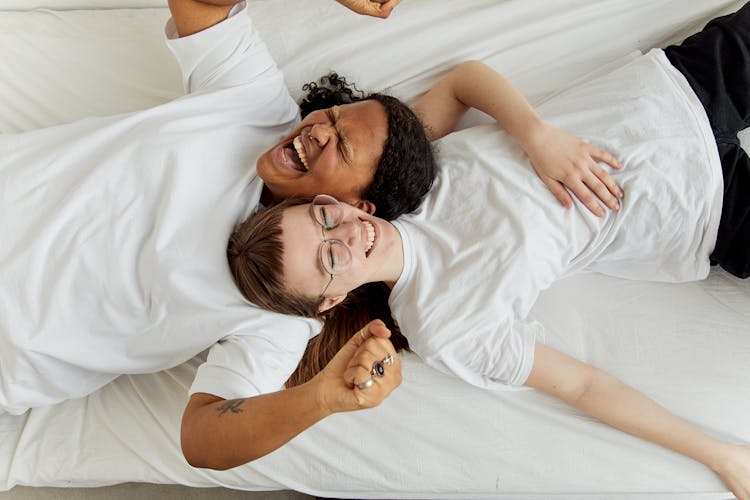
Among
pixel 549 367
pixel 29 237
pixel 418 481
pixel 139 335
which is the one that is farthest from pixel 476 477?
pixel 29 237

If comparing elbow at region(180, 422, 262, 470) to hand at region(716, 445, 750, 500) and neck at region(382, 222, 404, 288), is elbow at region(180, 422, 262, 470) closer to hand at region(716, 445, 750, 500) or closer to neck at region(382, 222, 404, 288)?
neck at region(382, 222, 404, 288)

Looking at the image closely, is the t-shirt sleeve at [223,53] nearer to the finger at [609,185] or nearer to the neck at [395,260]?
the neck at [395,260]

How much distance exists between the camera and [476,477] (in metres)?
1.14

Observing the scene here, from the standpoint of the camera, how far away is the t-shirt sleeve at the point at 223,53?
3.72 feet

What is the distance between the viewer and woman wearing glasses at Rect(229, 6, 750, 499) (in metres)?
1.06

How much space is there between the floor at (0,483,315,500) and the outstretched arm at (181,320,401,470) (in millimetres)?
626

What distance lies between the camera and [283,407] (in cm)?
86

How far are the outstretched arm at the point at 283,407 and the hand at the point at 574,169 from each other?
0.53 meters

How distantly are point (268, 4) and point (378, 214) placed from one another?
595 millimetres

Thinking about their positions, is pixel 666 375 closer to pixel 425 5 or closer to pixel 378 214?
pixel 378 214

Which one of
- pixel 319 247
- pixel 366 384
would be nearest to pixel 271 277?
pixel 319 247

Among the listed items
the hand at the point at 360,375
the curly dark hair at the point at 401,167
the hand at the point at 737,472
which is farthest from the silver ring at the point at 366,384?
the hand at the point at 737,472

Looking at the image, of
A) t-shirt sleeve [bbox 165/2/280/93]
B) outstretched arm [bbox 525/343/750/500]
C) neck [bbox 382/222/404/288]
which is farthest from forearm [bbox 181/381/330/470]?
t-shirt sleeve [bbox 165/2/280/93]

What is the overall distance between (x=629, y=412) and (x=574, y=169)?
430mm
